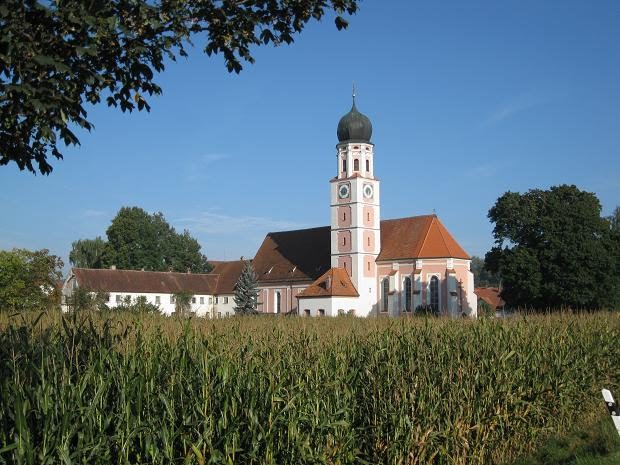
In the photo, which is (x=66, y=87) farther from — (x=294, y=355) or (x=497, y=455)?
(x=497, y=455)

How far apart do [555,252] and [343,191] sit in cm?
2113

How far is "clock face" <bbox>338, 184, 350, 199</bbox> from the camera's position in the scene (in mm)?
63781

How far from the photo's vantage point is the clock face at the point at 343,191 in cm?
6378

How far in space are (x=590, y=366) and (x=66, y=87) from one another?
12.4m

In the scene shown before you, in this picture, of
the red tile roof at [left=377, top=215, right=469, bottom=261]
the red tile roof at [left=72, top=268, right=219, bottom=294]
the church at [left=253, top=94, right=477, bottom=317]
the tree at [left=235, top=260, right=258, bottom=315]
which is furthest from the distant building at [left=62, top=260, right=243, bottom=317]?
the red tile roof at [left=377, top=215, right=469, bottom=261]

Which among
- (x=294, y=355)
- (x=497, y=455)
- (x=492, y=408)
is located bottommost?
(x=497, y=455)

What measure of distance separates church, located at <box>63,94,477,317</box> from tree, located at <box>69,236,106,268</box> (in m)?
22.8

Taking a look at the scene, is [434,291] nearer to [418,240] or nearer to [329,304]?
[418,240]

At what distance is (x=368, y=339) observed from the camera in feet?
34.3

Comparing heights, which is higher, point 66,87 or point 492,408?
point 66,87

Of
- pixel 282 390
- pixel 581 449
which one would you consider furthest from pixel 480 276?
pixel 282 390

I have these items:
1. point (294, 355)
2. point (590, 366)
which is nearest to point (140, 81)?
point (294, 355)

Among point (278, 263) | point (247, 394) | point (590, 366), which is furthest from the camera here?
point (278, 263)

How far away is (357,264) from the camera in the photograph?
61.2 meters
